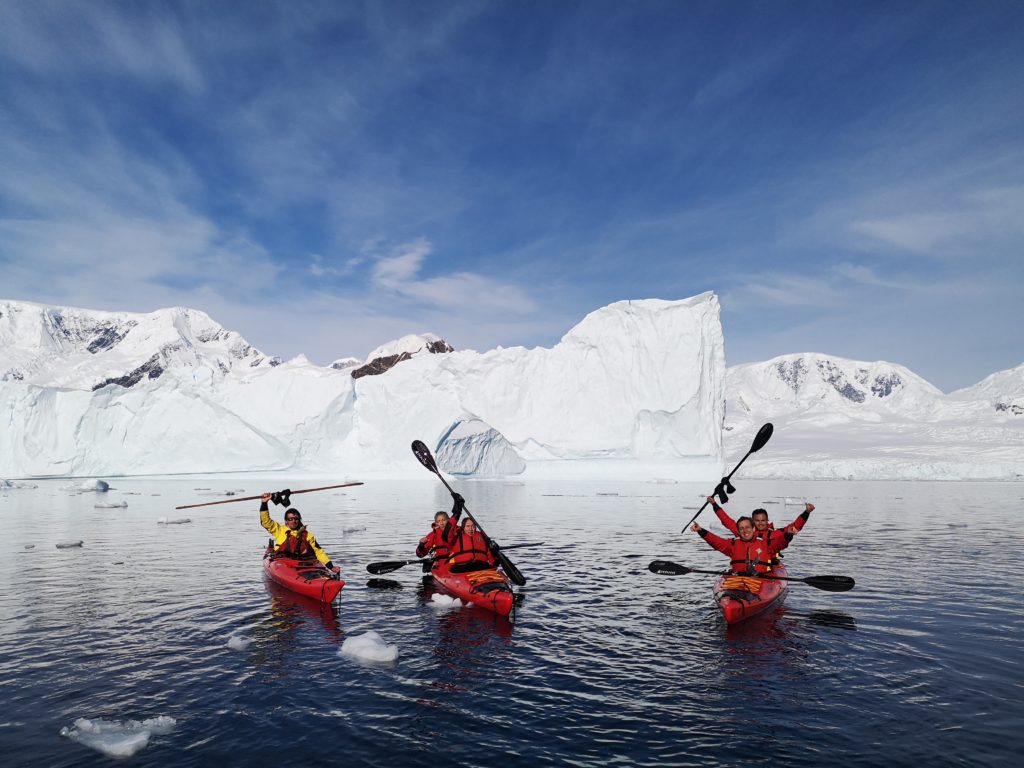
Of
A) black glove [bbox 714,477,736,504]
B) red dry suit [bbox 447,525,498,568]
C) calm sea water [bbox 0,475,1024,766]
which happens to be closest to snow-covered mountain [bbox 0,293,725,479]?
calm sea water [bbox 0,475,1024,766]

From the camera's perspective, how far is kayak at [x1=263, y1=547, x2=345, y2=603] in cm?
1045

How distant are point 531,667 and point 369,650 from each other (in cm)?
205

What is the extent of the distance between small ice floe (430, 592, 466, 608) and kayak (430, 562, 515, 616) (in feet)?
0.32

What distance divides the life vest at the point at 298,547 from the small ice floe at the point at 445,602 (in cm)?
275

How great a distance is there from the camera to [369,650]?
25.6ft

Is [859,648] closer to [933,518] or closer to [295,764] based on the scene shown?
[295,764]

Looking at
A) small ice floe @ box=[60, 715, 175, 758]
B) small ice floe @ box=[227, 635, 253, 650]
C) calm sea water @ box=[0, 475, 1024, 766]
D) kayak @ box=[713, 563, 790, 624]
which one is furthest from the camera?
kayak @ box=[713, 563, 790, 624]

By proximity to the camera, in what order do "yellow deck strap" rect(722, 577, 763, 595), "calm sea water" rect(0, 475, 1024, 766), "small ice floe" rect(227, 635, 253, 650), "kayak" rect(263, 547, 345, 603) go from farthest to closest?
"kayak" rect(263, 547, 345, 603) < "yellow deck strap" rect(722, 577, 763, 595) < "small ice floe" rect(227, 635, 253, 650) < "calm sea water" rect(0, 475, 1024, 766)

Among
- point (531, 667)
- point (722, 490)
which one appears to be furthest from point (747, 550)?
point (531, 667)

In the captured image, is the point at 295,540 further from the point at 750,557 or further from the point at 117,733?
the point at 750,557

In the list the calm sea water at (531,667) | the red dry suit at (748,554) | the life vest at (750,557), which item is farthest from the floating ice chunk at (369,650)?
the life vest at (750,557)

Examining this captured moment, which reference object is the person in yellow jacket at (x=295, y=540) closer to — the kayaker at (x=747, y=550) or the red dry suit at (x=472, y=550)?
the red dry suit at (x=472, y=550)

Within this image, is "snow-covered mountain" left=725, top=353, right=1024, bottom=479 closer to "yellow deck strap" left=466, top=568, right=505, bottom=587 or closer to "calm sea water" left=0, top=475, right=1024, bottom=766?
"calm sea water" left=0, top=475, right=1024, bottom=766

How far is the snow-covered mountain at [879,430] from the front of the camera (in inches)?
2653
